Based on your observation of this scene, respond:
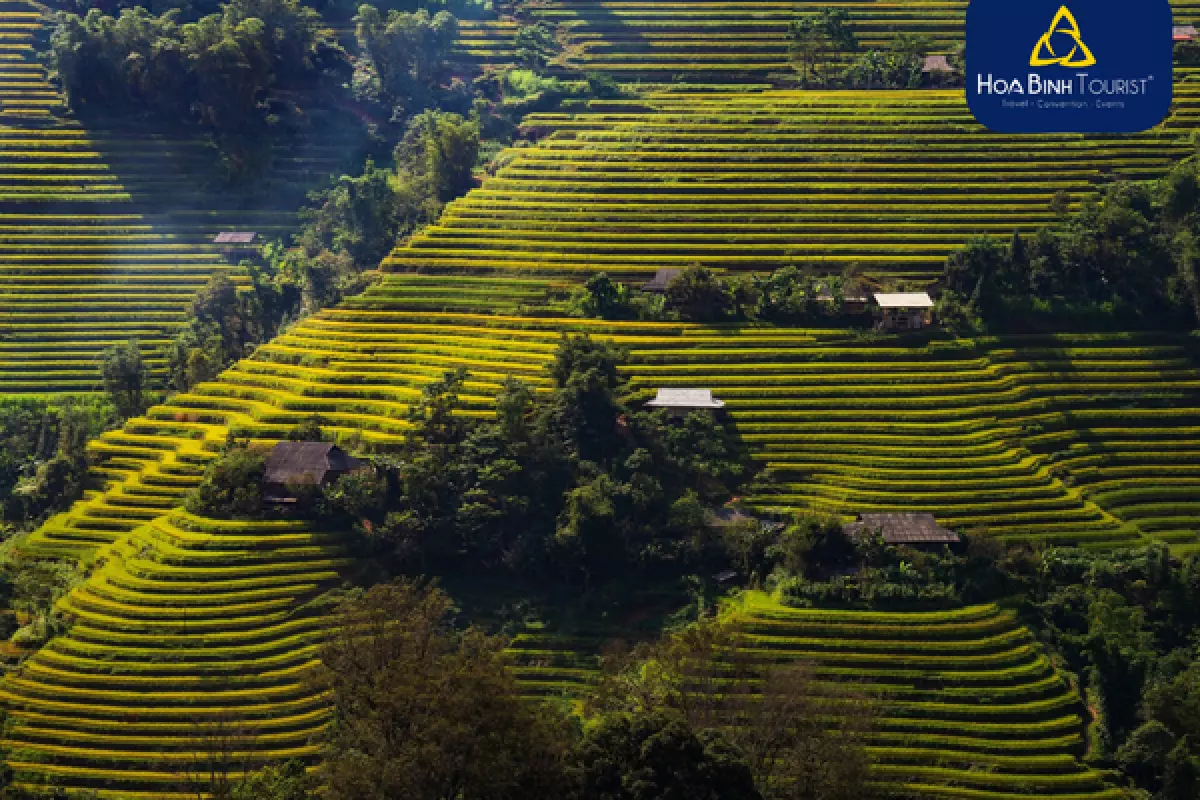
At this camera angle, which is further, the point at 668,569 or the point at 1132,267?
the point at 1132,267

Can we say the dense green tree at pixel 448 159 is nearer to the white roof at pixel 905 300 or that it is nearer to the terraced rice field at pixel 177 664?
the white roof at pixel 905 300

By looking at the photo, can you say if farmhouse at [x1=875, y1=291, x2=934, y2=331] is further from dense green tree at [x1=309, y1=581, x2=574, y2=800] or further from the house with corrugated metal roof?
dense green tree at [x1=309, y1=581, x2=574, y2=800]

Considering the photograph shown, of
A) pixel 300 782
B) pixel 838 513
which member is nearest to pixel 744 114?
pixel 838 513

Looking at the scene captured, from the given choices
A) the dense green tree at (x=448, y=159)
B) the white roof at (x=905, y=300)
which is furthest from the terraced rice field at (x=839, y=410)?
the dense green tree at (x=448, y=159)

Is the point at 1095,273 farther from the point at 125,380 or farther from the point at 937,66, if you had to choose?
the point at 125,380

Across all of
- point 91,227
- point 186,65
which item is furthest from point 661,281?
point 186,65

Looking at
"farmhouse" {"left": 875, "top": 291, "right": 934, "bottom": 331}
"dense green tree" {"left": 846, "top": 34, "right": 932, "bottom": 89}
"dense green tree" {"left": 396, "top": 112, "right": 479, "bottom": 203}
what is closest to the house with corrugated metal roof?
"farmhouse" {"left": 875, "top": 291, "right": 934, "bottom": 331}

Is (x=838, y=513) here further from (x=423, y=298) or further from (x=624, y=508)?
(x=423, y=298)
